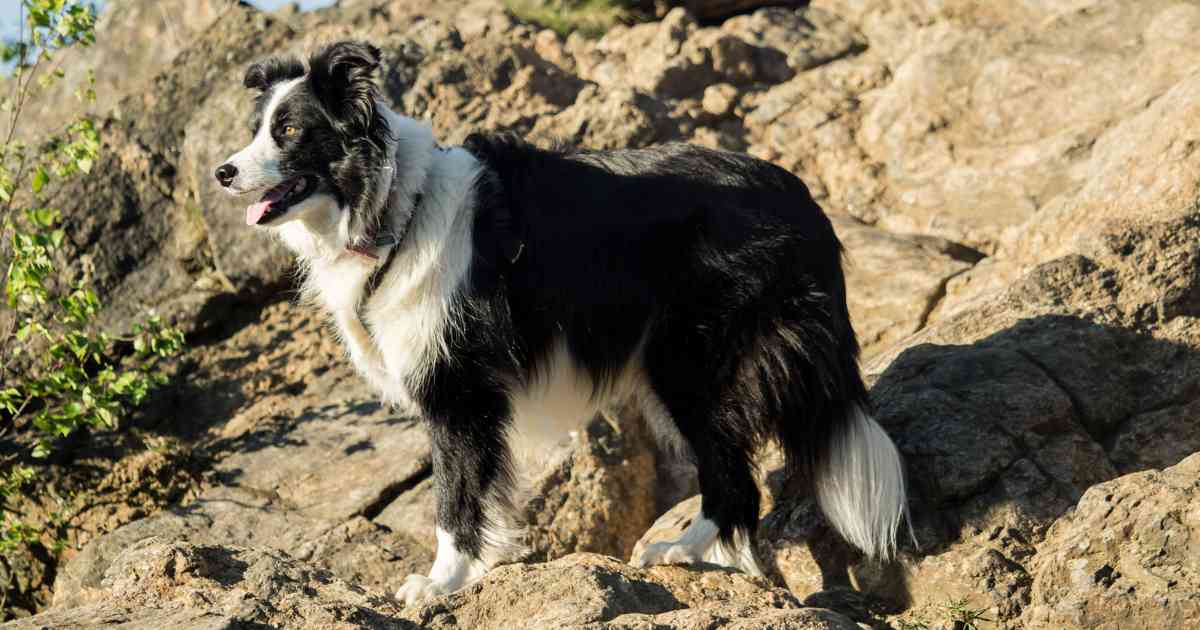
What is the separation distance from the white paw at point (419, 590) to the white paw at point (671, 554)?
2.33 feet

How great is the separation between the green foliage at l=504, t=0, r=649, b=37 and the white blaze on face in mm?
5927

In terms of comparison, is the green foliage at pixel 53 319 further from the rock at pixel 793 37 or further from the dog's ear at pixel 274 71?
the rock at pixel 793 37

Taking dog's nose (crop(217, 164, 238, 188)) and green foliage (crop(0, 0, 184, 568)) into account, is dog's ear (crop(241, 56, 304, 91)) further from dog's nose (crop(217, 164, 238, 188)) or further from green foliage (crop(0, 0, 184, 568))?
green foliage (crop(0, 0, 184, 568))

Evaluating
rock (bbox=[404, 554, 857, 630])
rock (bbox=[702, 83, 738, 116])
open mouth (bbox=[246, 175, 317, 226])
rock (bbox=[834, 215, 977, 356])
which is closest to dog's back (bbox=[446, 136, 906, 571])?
open mouth (bbox=[246, 175, 317, 226])

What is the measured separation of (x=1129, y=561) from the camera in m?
3.48

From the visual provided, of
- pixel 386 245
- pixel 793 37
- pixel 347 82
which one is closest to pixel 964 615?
pixel 386 245

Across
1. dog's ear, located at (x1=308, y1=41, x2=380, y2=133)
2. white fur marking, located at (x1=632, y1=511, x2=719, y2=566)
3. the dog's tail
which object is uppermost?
dog's ear, located at (x1=308, y1=41, x2=380, y2=133)

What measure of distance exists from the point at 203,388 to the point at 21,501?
1.17 meters

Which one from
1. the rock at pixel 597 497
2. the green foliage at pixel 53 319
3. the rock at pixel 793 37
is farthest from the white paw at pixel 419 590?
the rock at pixel 793 37

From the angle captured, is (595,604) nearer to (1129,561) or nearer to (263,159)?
(1129,561)

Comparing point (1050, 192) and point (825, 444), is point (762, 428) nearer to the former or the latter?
point (825, 444)

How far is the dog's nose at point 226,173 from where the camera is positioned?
13.5ft

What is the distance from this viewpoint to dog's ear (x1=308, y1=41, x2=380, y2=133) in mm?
4258

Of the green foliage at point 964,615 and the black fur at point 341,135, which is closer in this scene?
the green foliage at point 964,615
